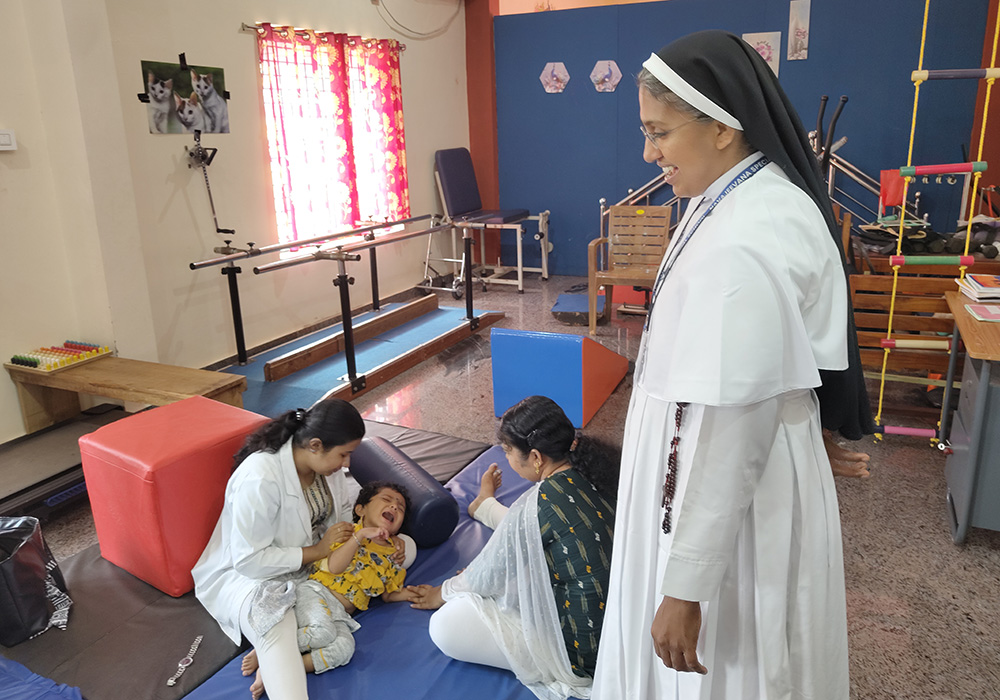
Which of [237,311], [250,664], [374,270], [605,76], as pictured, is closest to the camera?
[250,664]

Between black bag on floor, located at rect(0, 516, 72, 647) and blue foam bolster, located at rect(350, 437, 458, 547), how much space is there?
1.05 meters

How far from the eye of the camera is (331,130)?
5.53 m

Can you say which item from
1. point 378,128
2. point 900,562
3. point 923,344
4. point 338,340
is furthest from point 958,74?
point 378,128

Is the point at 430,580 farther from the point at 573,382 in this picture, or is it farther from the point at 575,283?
the point at 575,283

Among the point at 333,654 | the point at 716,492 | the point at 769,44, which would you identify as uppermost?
the point at 769,44

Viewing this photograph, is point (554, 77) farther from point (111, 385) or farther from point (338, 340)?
point (111, 385)

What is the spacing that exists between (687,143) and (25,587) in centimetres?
229

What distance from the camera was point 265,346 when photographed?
16.9ft

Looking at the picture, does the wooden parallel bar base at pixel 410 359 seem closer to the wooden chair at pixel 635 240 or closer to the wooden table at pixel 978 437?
the wooden chair at pixel 635 240

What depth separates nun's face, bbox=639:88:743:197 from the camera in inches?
43.8

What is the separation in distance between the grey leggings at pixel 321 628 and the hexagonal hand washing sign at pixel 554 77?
20.2 feet

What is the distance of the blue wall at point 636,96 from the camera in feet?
19.5

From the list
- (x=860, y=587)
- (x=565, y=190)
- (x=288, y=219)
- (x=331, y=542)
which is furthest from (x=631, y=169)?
(x=331, y=542)

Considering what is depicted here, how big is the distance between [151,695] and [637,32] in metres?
6.57
